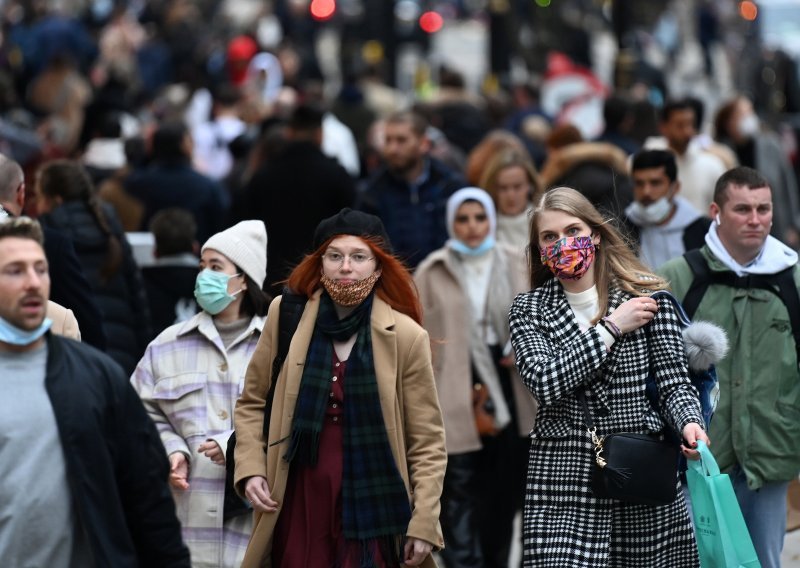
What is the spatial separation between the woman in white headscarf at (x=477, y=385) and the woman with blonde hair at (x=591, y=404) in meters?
2.30

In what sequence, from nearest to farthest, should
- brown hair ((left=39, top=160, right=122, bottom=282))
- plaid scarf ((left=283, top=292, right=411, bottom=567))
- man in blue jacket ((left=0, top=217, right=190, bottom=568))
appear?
1. man in blue jacket ((left=0, top=217, right=190, bottom=568))
2. plaid scarf ((left=283, top=292, right=411, bottom=567))
3. brown hair ((left=39, top=160, right=122, bottom=282))

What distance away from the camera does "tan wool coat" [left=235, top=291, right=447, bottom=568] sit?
6230 mm

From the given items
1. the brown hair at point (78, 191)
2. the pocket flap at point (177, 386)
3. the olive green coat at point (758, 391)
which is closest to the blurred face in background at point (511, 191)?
the brown hair at point (78, 191)

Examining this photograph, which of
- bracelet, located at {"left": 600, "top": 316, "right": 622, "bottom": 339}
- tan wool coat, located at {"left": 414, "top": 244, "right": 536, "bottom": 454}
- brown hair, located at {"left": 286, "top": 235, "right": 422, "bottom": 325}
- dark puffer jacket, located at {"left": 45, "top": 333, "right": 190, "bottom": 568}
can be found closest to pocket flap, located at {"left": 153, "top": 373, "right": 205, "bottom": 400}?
brown hair, located at {"left": 286, "top": 235, "right": 422, "bottom": 325}

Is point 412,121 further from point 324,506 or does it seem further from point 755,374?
point 324,506

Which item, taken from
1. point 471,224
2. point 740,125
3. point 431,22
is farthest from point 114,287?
point 431,22

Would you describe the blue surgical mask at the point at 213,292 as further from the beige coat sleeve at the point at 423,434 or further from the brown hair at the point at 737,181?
the brown hair at the point at 737,181

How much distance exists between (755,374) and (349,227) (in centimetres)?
201

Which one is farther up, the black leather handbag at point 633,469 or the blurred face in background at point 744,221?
the blurred face in background at point 744,221

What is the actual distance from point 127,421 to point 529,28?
87.9 feet

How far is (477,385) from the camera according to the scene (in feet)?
29.4

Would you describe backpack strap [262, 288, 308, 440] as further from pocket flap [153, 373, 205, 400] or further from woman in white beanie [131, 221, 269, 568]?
pocket flap [153, 373, 205, 400]

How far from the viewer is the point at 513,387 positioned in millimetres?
9000

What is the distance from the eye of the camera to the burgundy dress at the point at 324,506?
6242mm
